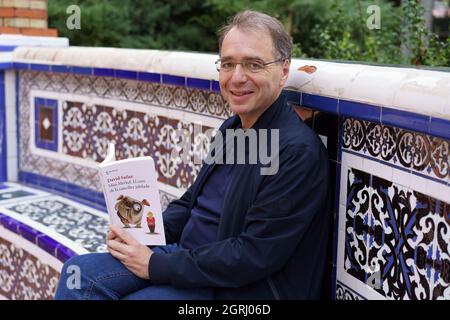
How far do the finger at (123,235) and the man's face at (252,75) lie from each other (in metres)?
0.58

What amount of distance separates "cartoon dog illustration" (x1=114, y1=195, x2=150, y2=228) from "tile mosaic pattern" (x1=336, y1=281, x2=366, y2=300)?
747 mm

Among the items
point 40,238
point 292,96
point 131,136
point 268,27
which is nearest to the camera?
point 268,27

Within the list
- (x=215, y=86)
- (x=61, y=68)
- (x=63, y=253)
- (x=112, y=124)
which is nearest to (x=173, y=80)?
(x=215, y=86)

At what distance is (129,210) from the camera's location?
96.4 inches

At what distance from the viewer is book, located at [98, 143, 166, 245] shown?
2.38 metres

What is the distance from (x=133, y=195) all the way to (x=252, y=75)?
1.94 feet

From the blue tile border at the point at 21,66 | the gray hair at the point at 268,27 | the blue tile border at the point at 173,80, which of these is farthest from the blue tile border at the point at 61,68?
the gray hair at the point at 268,27

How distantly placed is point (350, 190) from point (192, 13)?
28.0 ft

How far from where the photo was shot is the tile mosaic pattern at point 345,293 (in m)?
2.37

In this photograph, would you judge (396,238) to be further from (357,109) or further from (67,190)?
(67,190)

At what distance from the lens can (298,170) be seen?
2.11 m

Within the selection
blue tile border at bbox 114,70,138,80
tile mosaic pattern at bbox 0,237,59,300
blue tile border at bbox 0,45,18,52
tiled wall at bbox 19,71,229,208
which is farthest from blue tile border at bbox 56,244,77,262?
blue tile border at bbox 0,45,18,52

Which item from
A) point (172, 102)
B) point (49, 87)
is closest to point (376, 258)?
point (172, 102)

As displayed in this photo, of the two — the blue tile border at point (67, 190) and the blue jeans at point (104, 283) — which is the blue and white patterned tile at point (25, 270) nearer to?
the blue tile border at point (67, 190)
